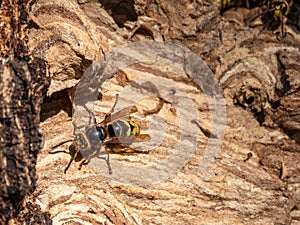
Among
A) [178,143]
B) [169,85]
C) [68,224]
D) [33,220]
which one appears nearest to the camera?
[33,220]

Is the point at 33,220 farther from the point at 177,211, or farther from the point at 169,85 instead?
the point at 169,85

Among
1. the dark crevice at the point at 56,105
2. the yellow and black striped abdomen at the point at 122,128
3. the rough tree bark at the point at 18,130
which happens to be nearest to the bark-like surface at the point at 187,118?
the dark crevice at the point at 56,105

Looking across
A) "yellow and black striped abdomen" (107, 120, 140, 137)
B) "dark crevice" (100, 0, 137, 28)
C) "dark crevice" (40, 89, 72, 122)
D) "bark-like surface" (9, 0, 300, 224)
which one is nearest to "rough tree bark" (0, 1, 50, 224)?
"bark-like surface" (9, 0, 300, 224)

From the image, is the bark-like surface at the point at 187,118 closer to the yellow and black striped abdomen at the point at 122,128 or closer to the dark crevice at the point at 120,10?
the dark crevice at the point at 120,10

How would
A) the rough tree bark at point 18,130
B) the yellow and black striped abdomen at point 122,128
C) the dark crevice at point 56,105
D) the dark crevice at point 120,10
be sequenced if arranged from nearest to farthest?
the rough tree bark at point 18,130 → the dark crevice at point 56,105 → the yellow and black striped abdomen at point 122,128 → the dark crevice at point 120,10

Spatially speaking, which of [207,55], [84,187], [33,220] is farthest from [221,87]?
[33,220]

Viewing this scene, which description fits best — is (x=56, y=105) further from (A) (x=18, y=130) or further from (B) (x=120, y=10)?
(B) (x=120, y=10)
